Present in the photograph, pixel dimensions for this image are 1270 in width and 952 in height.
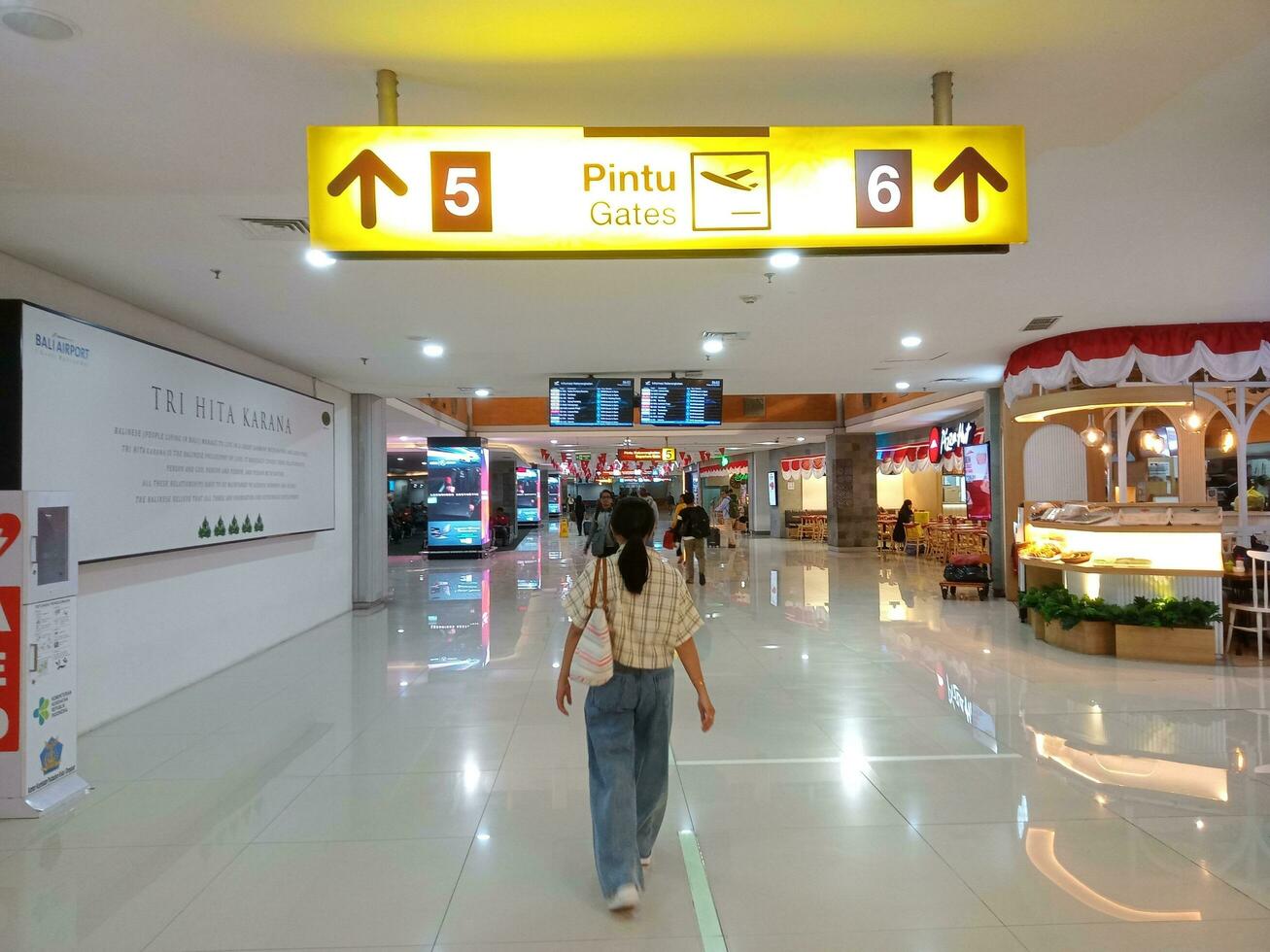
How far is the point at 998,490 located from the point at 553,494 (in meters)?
34.5

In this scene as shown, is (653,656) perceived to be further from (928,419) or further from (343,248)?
(928,419)

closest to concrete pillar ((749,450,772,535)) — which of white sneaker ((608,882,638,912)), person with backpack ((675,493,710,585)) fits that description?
person with backpack ((675,493,710,585))

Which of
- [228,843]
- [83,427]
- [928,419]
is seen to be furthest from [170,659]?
[928,419]

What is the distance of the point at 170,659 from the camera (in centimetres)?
603

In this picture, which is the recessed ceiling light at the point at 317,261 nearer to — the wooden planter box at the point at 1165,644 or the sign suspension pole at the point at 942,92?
the sign suspension pole at the point at 942,92

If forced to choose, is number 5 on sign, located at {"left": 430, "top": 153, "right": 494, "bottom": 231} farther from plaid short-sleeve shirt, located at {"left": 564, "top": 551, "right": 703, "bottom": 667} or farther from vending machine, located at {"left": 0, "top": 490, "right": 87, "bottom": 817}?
vending machine, located at {"left": 0, "top": 490, "right": 87, "bottom": 817}

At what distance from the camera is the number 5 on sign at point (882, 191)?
2.39 meters

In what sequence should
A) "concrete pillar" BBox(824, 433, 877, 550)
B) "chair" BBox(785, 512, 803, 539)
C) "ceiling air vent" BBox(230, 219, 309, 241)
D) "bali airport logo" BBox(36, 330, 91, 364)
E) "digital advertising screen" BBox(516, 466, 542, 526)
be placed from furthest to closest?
1. "digital advertising screen" BBox(516, 466, 542, 526)
2. "chair" BBox(785, 512, 803, 539)
3. "concrete pillar" BBox(824, 433, 877, 550)
4. "bali airport logo" BBox(36, 330, 91, 364)
5. "ceiling air vent" BBox(230, 219, 309, 241)

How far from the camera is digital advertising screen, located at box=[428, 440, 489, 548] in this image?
53.9ft

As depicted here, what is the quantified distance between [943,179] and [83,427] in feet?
17.2

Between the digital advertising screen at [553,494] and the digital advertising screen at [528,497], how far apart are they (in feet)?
30.9

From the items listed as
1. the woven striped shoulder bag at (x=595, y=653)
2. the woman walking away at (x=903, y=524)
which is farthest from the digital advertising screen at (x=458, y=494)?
the woven striped shoulder bag at (x=595, y=653)

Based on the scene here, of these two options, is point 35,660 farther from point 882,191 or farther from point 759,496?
point 759,496

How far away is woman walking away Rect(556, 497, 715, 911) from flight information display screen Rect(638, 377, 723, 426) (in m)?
6.26
